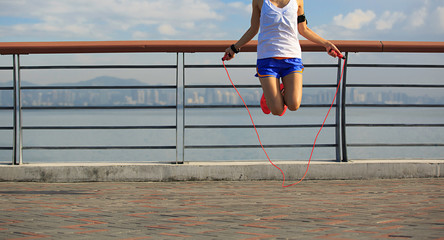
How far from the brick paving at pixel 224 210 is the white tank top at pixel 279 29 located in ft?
4.03

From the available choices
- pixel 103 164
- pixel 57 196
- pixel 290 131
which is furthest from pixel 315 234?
pixel 290 131

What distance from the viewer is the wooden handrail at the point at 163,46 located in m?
4.77

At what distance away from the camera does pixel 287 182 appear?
4875mm

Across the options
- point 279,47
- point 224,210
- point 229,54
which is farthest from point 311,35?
point 224,210

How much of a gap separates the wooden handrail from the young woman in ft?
1.47

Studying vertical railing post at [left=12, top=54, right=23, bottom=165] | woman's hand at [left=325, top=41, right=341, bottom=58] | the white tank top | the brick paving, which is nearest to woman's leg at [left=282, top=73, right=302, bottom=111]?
the white tank top

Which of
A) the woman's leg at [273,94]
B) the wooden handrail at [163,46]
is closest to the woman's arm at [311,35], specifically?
the wooden handrail at [163,46]

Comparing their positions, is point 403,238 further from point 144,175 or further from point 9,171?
point 9,171

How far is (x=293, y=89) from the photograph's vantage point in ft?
14.0

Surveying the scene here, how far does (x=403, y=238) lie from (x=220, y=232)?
3.39ft

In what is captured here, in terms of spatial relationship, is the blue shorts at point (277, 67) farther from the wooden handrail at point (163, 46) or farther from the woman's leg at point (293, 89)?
the wooden handrail at point (163, 46)

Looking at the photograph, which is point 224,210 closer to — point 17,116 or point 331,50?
point 331,50

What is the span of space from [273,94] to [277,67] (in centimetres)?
24

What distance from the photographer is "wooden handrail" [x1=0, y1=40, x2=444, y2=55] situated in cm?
477
